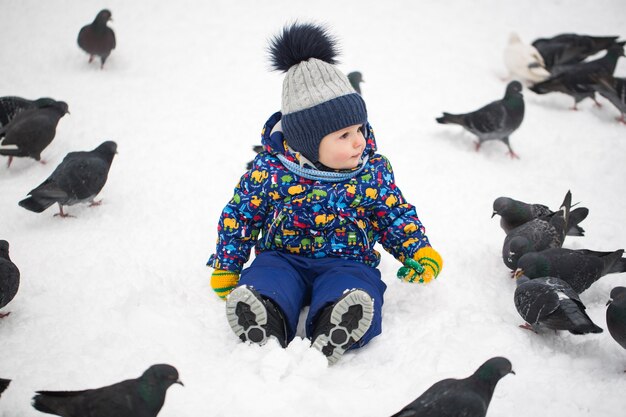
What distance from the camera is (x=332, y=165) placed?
265 centimetres

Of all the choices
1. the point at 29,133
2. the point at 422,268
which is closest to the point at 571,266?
the point at 422,268

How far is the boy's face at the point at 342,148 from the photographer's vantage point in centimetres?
259

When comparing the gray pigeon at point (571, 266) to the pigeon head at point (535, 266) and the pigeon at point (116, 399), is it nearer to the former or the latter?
the pigeon head at point (535, 266)

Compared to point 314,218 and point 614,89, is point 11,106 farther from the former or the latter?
point 614,89

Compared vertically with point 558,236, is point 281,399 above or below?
above

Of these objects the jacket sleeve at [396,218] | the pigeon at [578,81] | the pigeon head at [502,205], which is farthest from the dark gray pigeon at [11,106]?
the pigeon at [578,81]

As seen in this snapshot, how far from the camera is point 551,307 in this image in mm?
2738

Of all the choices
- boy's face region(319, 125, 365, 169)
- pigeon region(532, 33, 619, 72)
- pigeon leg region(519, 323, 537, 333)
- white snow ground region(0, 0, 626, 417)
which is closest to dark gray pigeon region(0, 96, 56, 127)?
white snow ground region(0, 0, 626, 417)

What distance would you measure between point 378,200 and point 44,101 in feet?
11.0

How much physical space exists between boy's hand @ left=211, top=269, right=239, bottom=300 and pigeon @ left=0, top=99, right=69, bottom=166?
2.43 meters

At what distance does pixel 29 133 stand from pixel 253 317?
2939 mm

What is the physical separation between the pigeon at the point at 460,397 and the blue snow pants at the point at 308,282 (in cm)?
58

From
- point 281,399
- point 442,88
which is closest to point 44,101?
point 281,399

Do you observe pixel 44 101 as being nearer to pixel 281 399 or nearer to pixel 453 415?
pixel 281 399
